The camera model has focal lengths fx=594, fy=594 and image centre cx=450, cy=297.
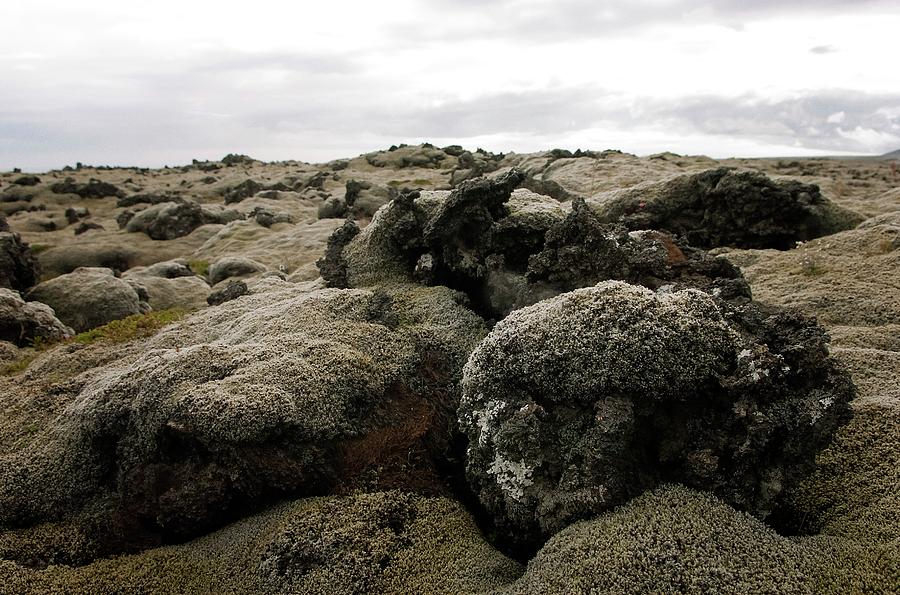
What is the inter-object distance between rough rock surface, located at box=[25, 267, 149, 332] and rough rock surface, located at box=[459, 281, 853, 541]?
1813 centimetres

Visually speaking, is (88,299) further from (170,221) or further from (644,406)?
(170,221)

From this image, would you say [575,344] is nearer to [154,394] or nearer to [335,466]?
[335,466]

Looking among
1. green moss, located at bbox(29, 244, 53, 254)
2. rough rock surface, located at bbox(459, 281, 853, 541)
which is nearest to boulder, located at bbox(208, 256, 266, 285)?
green moss, located at bbox(29, 244, 53, 254)

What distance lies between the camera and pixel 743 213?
67.8 ft

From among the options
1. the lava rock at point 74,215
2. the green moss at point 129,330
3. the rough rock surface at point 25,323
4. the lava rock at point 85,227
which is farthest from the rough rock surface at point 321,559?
the lava rock at point 74,215

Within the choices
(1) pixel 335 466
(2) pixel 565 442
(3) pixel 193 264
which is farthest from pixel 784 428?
(3) pixel 193 264

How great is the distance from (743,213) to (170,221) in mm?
36567

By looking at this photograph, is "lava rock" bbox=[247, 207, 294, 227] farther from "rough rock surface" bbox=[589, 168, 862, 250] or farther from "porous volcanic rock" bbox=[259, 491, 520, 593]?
"porous volcanic rock" bbox=[259, 491, 520, 593]

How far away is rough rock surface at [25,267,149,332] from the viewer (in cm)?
2102

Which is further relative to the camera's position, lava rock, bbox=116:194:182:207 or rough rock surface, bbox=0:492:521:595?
lava rock, bbox=116:194:182:207

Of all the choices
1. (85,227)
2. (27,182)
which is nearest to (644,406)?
(85,227)

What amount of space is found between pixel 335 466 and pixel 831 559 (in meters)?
6.04

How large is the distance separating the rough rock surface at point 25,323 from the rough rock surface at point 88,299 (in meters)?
2.37

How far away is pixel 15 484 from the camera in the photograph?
30.0 feet
